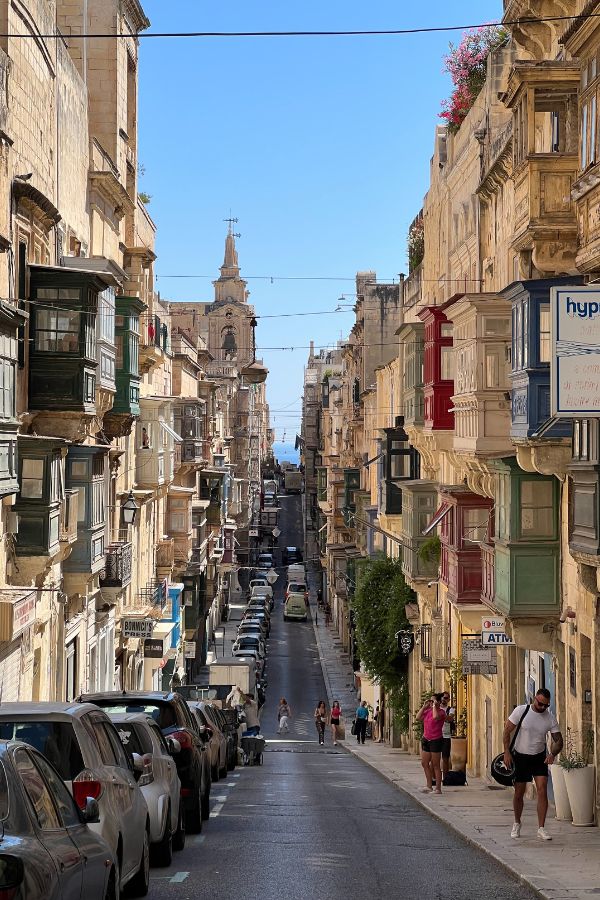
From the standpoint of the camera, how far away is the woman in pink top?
20.5 meters

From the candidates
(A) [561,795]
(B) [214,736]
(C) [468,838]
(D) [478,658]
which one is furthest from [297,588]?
(C) [468,838]

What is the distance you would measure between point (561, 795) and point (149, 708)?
4.95m

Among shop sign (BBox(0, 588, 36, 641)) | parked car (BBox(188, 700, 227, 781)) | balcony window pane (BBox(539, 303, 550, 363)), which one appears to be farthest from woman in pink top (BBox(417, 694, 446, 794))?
shop sign (BBox(0, 588, 36, 641))

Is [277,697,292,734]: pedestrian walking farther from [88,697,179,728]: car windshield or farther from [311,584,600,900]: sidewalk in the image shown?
[88,697,179,728]: car windshield

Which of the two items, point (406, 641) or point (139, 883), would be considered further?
point (406, 641)

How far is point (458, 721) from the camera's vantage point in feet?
99.5

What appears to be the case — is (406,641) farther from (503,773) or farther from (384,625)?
(503,773)

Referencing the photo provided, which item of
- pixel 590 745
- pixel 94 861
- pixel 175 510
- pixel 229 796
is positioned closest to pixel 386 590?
pixel 175 510

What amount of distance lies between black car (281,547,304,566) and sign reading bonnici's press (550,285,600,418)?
11938cm

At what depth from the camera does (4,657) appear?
2327 cm

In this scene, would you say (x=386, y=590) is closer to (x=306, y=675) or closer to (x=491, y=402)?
(x=491, y=402)

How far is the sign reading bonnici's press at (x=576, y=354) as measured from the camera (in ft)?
42.8

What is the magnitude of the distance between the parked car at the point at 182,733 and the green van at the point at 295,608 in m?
74.2

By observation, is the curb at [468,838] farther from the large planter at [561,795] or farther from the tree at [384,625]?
the tree at [384,625]
